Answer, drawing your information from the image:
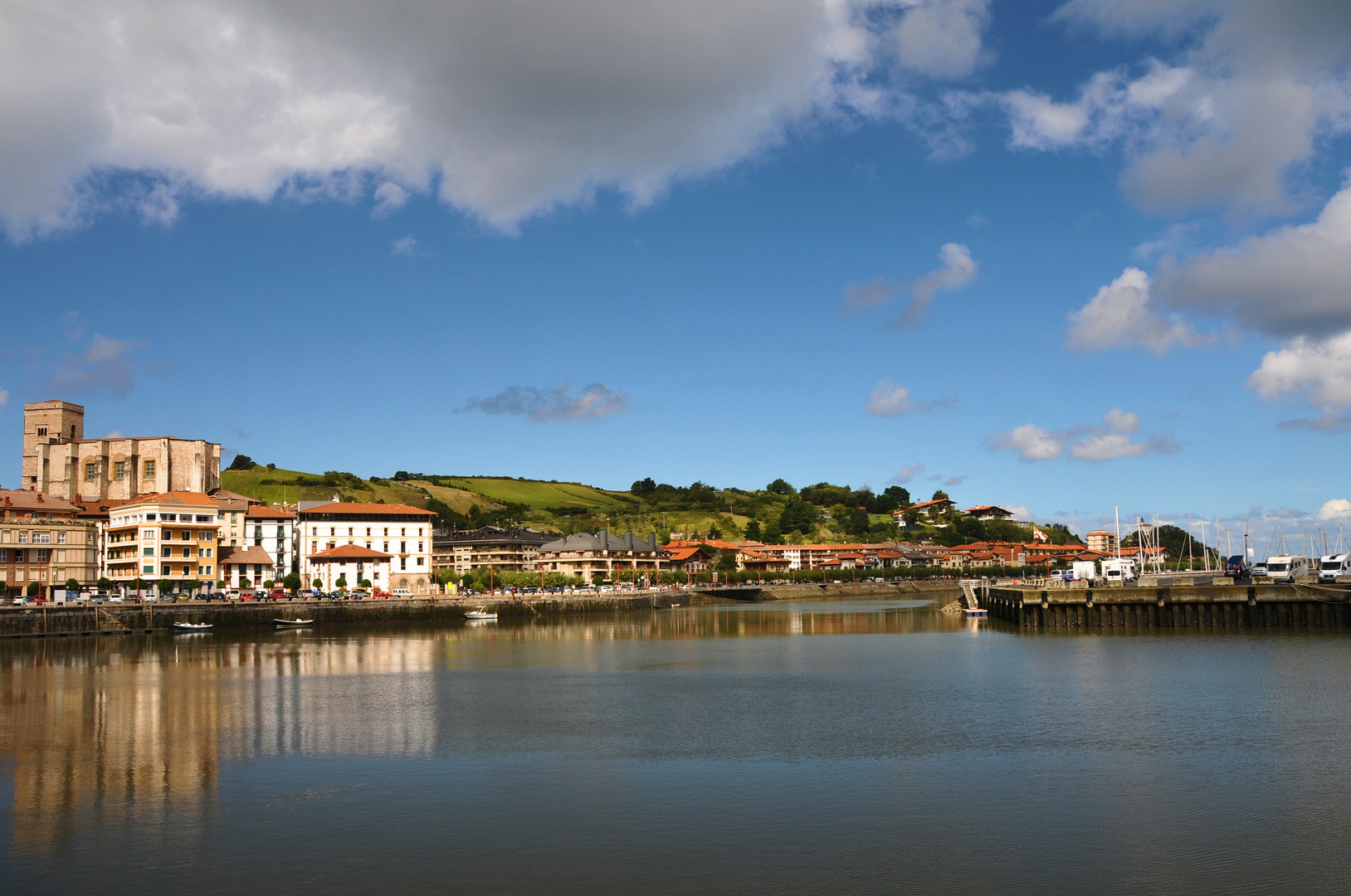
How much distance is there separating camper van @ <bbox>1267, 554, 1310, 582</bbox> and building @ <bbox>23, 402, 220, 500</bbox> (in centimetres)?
10771

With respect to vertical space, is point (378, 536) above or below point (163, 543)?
above

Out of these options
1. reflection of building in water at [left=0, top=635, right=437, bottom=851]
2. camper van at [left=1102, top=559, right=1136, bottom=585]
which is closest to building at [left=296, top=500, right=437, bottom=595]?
reflection of building in water at [left=0, top=635, right=437, bottom=851]

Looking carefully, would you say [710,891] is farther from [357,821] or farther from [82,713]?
[82,713]

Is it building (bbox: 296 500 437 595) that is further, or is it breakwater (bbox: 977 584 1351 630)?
building (bbox: 296 500 437 595)

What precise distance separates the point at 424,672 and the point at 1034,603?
41.2 m

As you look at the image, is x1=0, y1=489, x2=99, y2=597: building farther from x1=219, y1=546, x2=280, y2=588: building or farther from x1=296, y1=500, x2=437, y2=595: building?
x1=296, y1=500, x2=437, y2=595: building

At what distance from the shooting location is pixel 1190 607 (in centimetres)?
6119

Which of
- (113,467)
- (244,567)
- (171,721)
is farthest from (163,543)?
(171,721)

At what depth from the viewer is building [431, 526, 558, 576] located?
143000mm

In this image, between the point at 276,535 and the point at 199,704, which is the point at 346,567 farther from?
the point at 199,704

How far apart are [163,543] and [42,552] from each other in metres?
9.72

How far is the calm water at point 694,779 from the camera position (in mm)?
16828

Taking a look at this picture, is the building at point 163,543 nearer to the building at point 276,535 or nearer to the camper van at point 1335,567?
the building at point 276,535

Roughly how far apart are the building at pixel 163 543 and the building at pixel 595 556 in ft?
174
